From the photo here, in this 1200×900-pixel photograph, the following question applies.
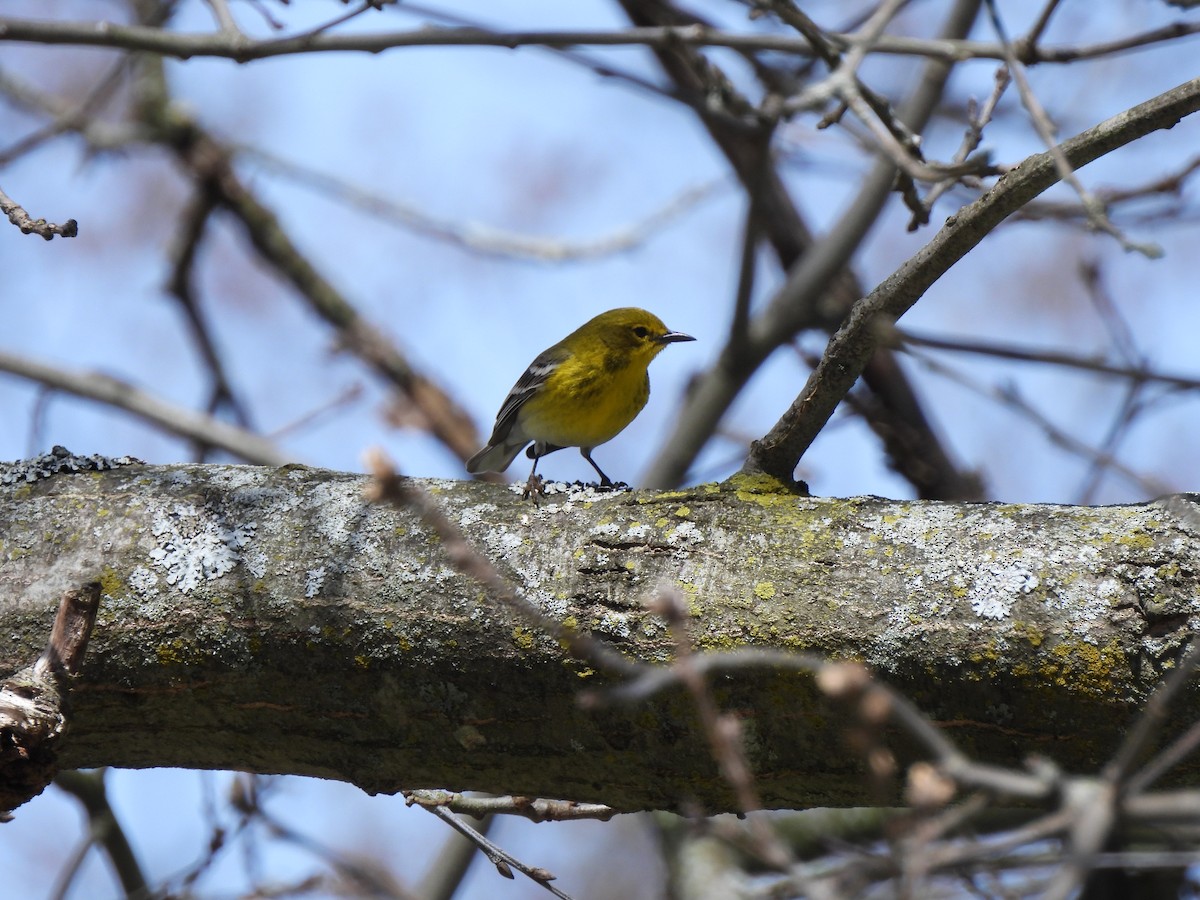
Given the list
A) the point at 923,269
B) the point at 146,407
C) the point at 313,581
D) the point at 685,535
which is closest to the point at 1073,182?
the point at 923,269

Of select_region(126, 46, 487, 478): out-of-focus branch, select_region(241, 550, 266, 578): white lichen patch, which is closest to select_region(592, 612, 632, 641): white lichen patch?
select_region(241, 550, 266, 578): white lichen patch

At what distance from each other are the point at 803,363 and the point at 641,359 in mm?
1006

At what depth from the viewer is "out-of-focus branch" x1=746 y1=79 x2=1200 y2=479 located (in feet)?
8.93

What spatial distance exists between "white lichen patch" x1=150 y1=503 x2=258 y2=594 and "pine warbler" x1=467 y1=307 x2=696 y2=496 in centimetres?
311

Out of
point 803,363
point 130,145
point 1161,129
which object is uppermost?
point 130,145

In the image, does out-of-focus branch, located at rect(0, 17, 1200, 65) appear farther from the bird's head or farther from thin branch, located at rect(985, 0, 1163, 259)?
the bird's head

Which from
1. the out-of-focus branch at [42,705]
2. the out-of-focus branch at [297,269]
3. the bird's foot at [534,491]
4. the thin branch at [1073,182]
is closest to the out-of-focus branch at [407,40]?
the thin branch at [1073,182]

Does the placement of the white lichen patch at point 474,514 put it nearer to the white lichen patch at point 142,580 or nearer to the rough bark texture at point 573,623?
the rough bark texture at point 573,623

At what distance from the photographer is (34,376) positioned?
254 inches

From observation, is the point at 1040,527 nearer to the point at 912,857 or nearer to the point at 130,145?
the point at 912,857

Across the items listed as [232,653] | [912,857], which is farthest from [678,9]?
[912,857]

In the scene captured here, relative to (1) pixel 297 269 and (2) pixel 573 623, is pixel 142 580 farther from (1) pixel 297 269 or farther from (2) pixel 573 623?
(1) pixel 297 269

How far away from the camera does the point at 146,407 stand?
666cm

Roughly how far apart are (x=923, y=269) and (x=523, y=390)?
383 cm
